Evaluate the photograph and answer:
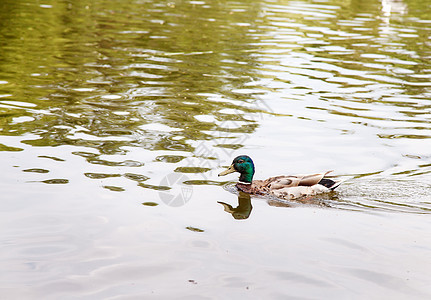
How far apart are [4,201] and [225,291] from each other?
3.87 metres

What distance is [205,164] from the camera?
11.7 meters

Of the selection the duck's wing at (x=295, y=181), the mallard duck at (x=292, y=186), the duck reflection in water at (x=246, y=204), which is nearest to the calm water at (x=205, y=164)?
the duck reflection in water at (x=246, y=204)

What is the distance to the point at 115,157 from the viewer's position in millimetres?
11648

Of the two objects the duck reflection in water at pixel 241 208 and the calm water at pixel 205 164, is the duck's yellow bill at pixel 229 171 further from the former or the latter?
the duck reflection in water at pixel 241 208

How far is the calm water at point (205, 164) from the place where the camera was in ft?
25.0

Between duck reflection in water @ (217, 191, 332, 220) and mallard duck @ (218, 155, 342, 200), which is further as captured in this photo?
mallard duck @ (218, 155, 342, 200)

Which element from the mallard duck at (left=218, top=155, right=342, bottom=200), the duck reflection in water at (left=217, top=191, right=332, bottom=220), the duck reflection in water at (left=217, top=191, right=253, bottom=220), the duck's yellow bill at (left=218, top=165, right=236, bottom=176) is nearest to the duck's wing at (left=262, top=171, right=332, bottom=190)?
the mallard duck at (left=218, top=155, right=342, bottom=200)

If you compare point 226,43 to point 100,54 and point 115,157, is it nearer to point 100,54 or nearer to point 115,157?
point 100,54

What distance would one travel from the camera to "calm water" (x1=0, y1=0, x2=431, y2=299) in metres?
7.61

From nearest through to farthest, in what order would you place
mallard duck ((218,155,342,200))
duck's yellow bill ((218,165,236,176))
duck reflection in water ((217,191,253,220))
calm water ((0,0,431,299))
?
calm water ((0,0,431,299)) < duck reflection in water ((217,191,253,220)) < mallard duck ((218,155,342,200)) < duck's yellow bill ((218,165,236,176))

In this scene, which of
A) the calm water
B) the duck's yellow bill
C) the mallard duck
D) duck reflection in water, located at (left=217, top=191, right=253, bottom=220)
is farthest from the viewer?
the duck's yellow bill

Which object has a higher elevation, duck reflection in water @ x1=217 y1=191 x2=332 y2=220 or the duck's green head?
the duck's green head

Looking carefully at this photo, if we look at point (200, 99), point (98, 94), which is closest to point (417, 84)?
point (200, 99)

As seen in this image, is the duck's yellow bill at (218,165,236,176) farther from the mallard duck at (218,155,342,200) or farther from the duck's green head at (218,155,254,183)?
the mallard duck at (218,155,342,200)
